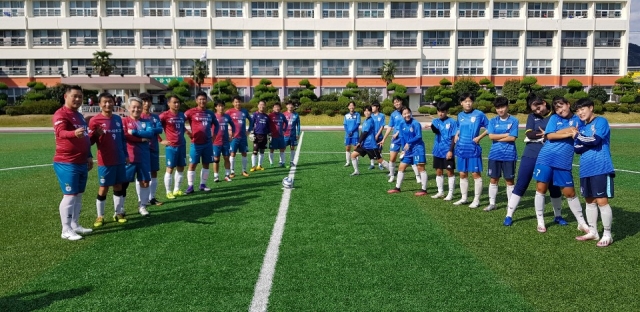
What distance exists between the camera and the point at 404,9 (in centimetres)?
5647

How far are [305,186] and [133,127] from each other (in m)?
4.19

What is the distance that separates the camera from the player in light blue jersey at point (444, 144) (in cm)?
875

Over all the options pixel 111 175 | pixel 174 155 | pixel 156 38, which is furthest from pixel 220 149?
pixel 156 38

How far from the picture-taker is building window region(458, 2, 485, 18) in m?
A: 56.3

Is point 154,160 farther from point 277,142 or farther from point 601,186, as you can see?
point 601,186

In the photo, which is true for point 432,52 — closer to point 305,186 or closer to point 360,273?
point 305,186

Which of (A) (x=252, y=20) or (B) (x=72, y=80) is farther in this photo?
(A) (x=252, y=20)

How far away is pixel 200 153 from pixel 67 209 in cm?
380

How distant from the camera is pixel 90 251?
580 centimetres

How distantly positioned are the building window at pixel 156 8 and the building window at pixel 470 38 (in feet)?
123

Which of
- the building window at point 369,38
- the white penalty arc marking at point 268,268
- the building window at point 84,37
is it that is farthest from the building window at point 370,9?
the white penalty arc marking at point 268,268

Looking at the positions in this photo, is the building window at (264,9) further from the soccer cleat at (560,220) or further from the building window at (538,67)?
the soccer cleat at (560,220)

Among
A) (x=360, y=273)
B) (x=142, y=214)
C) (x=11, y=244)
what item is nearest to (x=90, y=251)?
(x=11, y=244)

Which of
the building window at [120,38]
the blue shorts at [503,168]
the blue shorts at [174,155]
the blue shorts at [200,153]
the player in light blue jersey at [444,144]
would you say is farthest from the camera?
the building window at [120,38]
